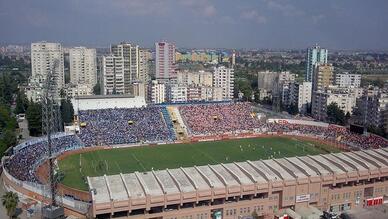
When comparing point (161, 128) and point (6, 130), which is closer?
point (6, 130)

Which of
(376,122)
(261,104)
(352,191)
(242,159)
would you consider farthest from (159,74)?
(352,191)

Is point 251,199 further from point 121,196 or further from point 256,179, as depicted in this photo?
point 121,196

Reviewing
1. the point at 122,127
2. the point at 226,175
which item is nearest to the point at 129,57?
the point at 122,127

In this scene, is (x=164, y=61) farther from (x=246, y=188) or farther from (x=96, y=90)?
(x=246, y=188)

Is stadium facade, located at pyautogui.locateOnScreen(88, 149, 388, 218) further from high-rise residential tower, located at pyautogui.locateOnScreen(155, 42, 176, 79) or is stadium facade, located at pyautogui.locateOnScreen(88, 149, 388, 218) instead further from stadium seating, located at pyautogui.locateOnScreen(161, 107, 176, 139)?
high-rise residential tower, located at pyautogui.locateOnScreen(155, 42, 176, 79)

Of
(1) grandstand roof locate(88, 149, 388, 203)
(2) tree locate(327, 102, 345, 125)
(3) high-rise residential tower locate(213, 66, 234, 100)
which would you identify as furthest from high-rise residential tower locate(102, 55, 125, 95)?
(1) grandstand roof locate(88, 149, 388, 203)

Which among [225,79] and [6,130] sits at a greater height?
[225,79]
